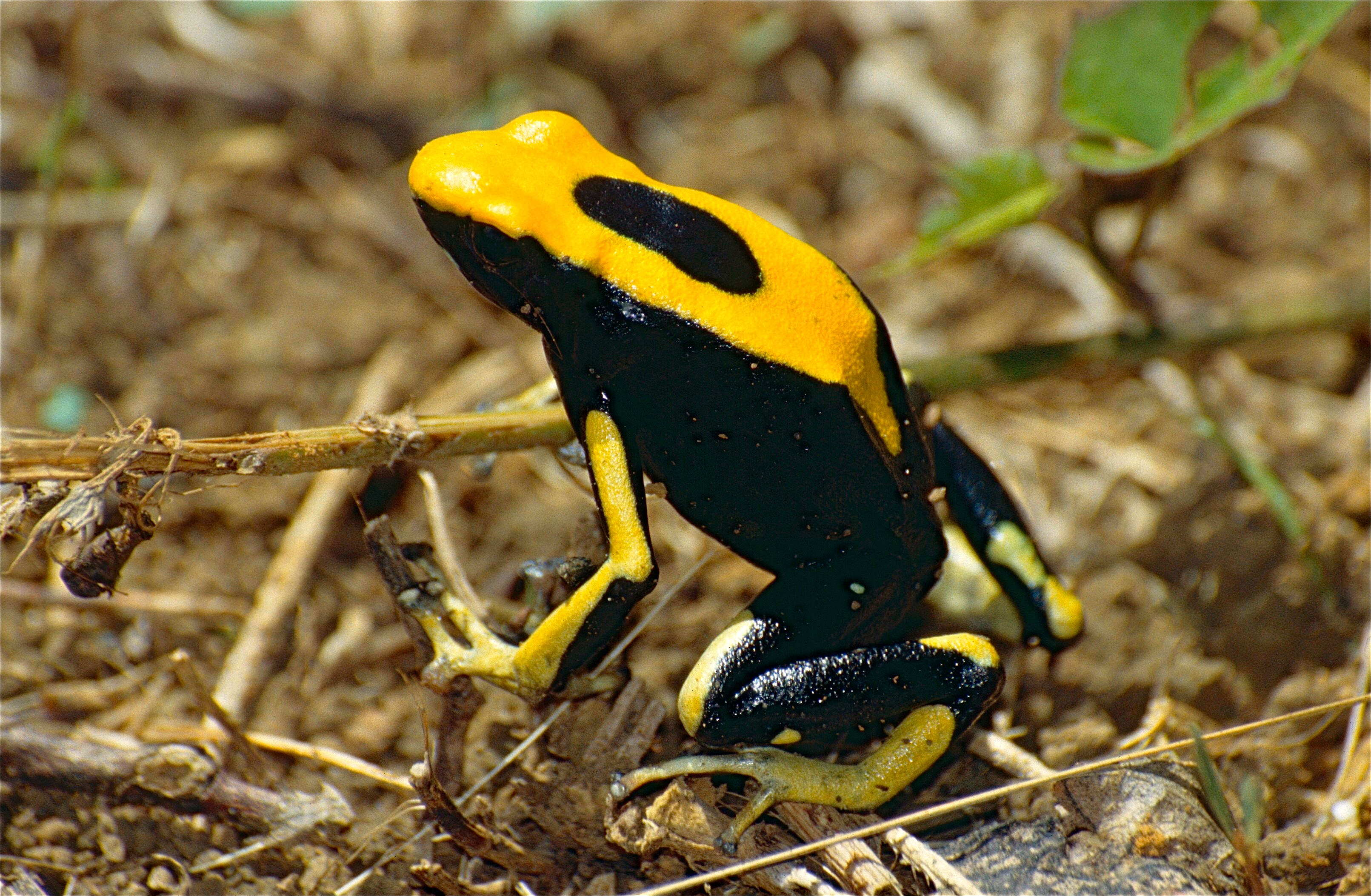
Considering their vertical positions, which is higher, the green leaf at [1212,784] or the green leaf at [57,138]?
the green leaf at [57,138]

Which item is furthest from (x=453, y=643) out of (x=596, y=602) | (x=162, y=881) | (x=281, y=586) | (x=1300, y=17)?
(x=1300, y=17)

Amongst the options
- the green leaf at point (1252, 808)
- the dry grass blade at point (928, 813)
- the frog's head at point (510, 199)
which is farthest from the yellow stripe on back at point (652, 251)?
the green leaf at point (1252, 808)

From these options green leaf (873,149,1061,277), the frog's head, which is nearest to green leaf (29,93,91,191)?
the frog's head

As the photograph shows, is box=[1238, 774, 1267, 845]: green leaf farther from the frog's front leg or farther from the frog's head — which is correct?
the frog's head

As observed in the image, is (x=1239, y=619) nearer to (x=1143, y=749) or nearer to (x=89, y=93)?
(x=1143, y=749)

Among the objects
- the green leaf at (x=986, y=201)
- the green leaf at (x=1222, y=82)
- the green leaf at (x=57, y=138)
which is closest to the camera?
the green leaf at (x=1222, y=82)

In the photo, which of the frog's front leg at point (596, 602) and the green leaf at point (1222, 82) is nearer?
the frog's front leg at point (596, 602)

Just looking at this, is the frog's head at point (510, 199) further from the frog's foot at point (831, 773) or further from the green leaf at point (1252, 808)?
the green leaf at point (1252, 808)

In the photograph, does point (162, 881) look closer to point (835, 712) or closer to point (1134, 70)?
point (835, 712)
